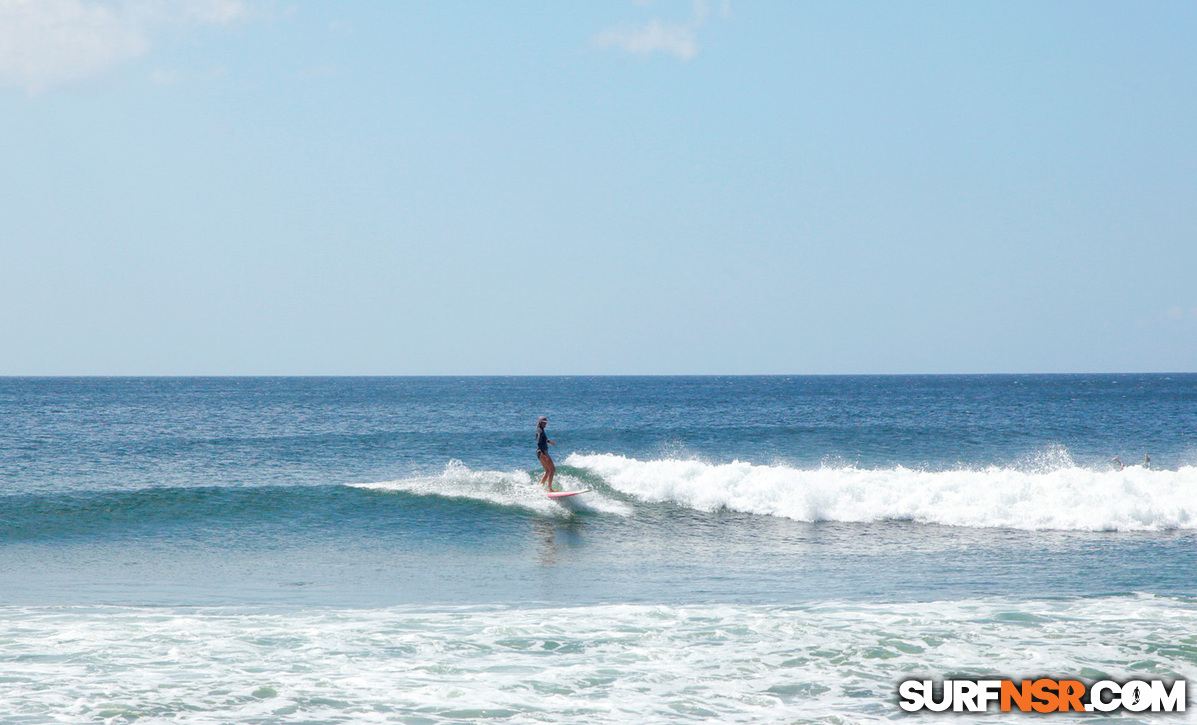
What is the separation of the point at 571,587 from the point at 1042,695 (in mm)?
7509

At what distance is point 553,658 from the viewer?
10336 millimetres

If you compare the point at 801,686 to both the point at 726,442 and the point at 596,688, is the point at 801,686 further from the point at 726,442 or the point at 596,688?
the point at 726,442

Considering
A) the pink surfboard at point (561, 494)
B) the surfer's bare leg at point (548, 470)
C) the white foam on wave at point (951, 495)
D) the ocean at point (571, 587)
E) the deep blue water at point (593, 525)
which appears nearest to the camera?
the ocean at point (571, 587)

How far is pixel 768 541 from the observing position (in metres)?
18.8

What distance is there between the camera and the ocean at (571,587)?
9219 mm

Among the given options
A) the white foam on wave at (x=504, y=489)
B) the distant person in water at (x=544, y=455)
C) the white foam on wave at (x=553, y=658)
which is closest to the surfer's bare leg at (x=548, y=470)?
the distant person in water at (x=544, y=455)

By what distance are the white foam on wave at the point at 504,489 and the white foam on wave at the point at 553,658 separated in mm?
10017

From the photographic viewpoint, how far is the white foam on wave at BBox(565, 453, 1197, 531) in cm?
2003

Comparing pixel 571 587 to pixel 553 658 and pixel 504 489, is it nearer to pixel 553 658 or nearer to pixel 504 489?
pixel 553 658

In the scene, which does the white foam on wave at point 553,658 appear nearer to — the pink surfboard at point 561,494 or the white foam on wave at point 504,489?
the white foam on wave at point 504,489

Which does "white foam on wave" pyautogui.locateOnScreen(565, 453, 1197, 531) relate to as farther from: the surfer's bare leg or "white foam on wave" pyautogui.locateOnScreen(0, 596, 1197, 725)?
"white foam on wave" pyautogui.locateOnScreen(0, 596, 1197, 725)

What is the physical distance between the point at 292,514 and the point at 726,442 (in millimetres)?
23981

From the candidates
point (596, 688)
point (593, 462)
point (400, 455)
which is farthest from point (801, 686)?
point (400, 455)

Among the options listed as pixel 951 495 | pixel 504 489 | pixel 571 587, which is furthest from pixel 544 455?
pixel 951 495
